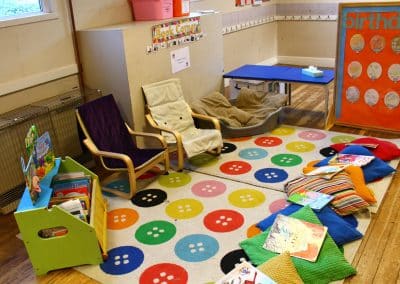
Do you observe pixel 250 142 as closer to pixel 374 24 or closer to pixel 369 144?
pixel 369 144

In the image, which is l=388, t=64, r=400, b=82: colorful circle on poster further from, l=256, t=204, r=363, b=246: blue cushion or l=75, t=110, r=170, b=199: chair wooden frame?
l=75, t=110, r=170, b=199: chair wooden frame

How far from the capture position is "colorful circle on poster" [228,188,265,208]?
271cm

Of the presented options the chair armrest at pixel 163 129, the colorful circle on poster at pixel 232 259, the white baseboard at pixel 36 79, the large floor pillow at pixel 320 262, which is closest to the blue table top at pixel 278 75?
the chair armrest at pixel 163 129

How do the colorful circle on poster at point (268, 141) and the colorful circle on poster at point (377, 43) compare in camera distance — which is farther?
the colorful circle on poster at point (268, 141)

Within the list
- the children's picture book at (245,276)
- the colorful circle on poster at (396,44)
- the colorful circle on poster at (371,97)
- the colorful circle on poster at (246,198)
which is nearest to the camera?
the children's picture book at (245,276)

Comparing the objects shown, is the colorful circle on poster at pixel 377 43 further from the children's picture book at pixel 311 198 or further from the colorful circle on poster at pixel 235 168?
the children's picture book at pixel 311 198

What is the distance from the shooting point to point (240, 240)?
2.34 metres

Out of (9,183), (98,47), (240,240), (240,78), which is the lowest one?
(240,240)

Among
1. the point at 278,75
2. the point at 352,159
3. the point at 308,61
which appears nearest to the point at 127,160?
the point at 352,159

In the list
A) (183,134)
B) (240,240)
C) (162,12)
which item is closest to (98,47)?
(162,12)

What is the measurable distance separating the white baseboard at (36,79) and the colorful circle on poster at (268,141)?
177cm

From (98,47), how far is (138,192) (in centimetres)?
127

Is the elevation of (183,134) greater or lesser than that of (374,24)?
lesser

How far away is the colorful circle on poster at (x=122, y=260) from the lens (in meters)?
2.18
